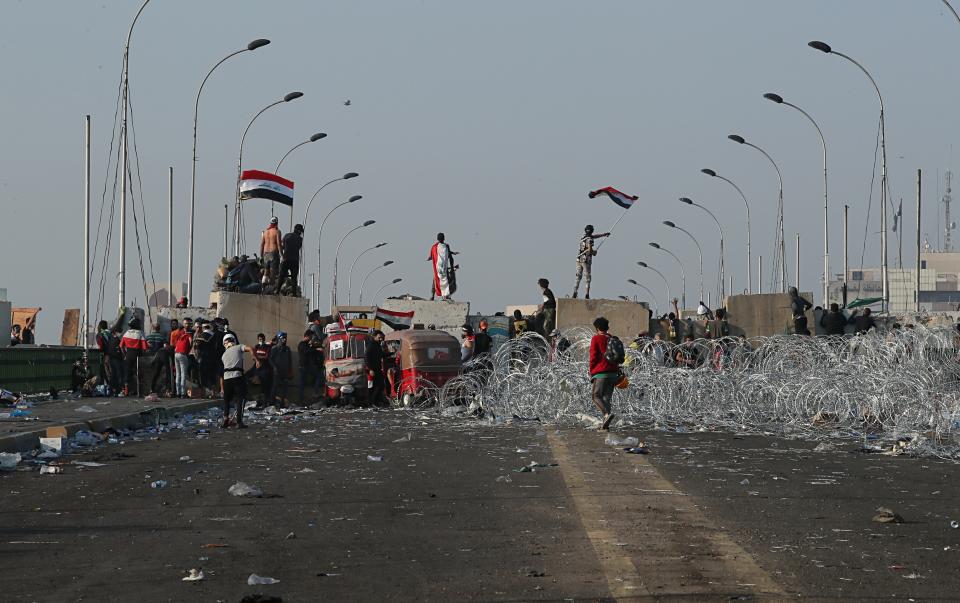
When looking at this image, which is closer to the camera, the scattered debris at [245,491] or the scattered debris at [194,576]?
the scattered debris at [194,576]

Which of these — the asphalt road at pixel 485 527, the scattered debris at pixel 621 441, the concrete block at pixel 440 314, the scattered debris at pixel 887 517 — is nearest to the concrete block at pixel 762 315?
the concrete block at pixel 440 314

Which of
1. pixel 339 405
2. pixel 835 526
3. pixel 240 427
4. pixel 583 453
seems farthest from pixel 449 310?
pixel 835 526

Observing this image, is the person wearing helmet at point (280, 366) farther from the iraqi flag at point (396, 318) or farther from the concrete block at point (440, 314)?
the concrete block at point (440, 314)

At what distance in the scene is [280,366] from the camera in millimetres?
32156

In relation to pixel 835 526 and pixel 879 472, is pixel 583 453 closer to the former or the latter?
pixel 879 472

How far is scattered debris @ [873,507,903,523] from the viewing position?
10164 millimetres

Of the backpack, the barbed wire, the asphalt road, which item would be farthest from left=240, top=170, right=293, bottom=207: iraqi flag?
the asphalt road

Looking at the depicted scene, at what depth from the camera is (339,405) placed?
31922 millimetres

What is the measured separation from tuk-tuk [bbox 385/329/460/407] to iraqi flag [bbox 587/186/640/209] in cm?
1228

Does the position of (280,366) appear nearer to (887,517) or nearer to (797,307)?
(797,307)

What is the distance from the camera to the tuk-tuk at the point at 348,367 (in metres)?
31.8

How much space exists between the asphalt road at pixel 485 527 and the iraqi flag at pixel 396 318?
22904 millimetres

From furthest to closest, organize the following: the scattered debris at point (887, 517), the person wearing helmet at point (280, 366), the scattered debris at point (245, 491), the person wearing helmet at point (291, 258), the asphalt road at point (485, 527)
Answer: the person wearing helmet at point (291, 258) < the person wearing helmet at point (280, 366) < the scattered debris at point (245, 491) < the scattered debris at point (887, 517) < the asphalt road at point (485, 527)

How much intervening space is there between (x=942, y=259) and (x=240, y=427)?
573ft
